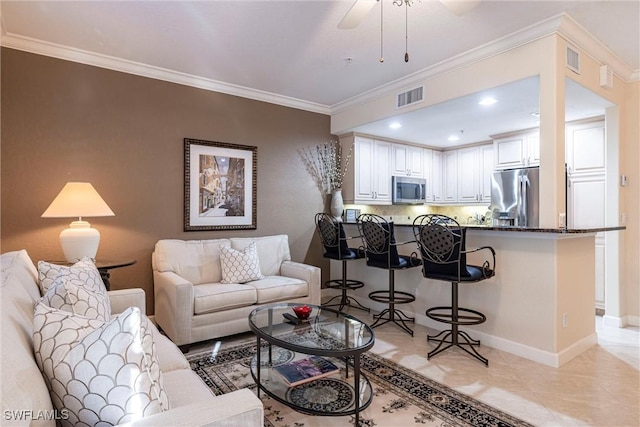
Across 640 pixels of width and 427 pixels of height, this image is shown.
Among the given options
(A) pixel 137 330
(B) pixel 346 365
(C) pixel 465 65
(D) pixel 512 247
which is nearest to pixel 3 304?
(A) pixel 137 330

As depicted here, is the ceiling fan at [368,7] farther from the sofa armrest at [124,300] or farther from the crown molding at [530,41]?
the sofa armrest at [124,300]

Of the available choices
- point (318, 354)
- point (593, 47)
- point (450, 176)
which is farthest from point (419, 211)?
point (318, 354)

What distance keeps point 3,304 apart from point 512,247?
3324 millimetres

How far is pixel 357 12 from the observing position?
7.06 ft

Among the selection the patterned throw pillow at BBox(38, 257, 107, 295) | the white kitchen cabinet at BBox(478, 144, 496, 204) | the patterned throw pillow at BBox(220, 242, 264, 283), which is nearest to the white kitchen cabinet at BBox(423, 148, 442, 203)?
the white kitchen cabinet at BBox(478, 144, 496, 204)

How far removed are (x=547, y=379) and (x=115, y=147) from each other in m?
4.34

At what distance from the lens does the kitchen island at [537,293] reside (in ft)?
9.18

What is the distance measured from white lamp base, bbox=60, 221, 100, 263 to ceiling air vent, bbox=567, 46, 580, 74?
4.36 metres

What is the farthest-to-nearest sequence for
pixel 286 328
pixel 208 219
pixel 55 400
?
pixel 208 219 < pixel 286 328 < pixel 55 400

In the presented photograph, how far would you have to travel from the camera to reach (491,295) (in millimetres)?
3191

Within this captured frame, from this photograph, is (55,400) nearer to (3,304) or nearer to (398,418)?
(3,304)

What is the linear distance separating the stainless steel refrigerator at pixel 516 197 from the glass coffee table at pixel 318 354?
3.69 meters

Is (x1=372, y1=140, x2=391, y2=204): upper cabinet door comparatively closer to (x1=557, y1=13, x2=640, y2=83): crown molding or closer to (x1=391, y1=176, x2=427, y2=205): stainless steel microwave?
(x1=391, y1=176, x2=427, y2=205): stainless steel microwave

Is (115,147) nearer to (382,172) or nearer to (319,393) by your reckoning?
(319,393)
